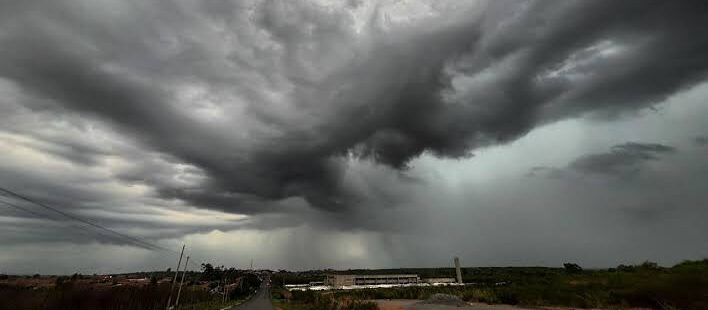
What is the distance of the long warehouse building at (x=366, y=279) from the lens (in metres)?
118

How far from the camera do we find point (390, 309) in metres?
44.1

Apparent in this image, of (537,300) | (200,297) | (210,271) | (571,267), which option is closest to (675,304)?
(537,300)

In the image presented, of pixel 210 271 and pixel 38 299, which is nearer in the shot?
pixel 38 299

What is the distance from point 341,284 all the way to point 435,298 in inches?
2873

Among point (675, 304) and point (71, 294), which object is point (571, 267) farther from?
point (71, 294)

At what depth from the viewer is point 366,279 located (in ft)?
416

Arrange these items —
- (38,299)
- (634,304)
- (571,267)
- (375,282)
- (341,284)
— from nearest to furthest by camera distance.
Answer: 1. (634,304)
2. (38,299)
3. (341,284)
4. (375,282)
5. (571,267)

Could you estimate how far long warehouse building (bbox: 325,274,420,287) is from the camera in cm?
11769

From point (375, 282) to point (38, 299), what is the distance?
98581 mm

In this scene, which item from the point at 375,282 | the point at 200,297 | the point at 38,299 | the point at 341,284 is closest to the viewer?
the point at 38,299

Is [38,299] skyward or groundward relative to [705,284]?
groundward

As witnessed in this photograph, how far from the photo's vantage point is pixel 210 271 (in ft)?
554

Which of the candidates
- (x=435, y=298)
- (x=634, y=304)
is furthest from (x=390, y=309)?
(x=634, y=304)

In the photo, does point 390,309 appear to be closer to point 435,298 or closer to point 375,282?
point 435,298
